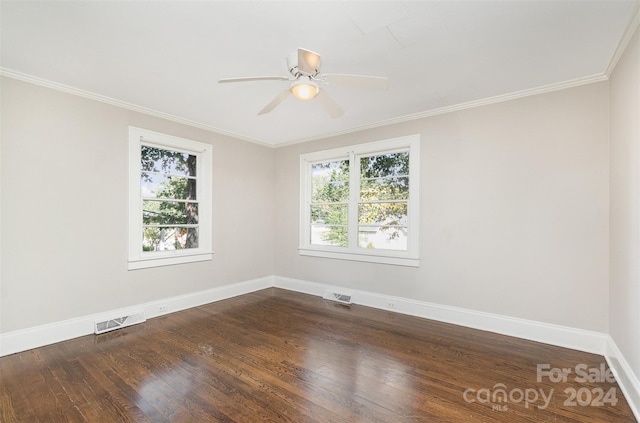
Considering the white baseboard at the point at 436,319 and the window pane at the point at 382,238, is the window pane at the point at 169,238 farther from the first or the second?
the window pane at the point at 382,238

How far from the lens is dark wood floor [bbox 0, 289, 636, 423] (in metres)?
2.03

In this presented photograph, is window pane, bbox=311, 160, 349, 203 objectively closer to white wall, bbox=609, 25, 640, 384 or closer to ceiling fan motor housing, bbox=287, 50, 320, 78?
ceiling fan motor housing, bbox=287, 50, 320, 78

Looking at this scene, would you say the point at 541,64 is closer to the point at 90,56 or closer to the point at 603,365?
the point at 603,365

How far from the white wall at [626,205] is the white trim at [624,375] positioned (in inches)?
2.3

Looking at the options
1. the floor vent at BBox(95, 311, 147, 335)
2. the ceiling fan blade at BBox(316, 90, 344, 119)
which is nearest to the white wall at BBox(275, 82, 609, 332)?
the ceiling fan blade at BBox(316, 90, 344, 119)

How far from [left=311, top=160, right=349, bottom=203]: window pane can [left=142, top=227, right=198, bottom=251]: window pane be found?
2.11m

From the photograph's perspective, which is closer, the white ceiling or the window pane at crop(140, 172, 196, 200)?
the white ceiling

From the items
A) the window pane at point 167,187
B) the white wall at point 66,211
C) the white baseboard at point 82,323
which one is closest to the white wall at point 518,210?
the white baseboard at point 82,323

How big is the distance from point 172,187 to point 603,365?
17.1ft

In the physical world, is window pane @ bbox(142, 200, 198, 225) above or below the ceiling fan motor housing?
below

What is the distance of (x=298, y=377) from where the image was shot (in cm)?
247

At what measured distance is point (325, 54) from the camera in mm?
2508

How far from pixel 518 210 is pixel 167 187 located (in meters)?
4.48

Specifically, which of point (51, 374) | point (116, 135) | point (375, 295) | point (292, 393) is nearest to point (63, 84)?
point (116, 135)
